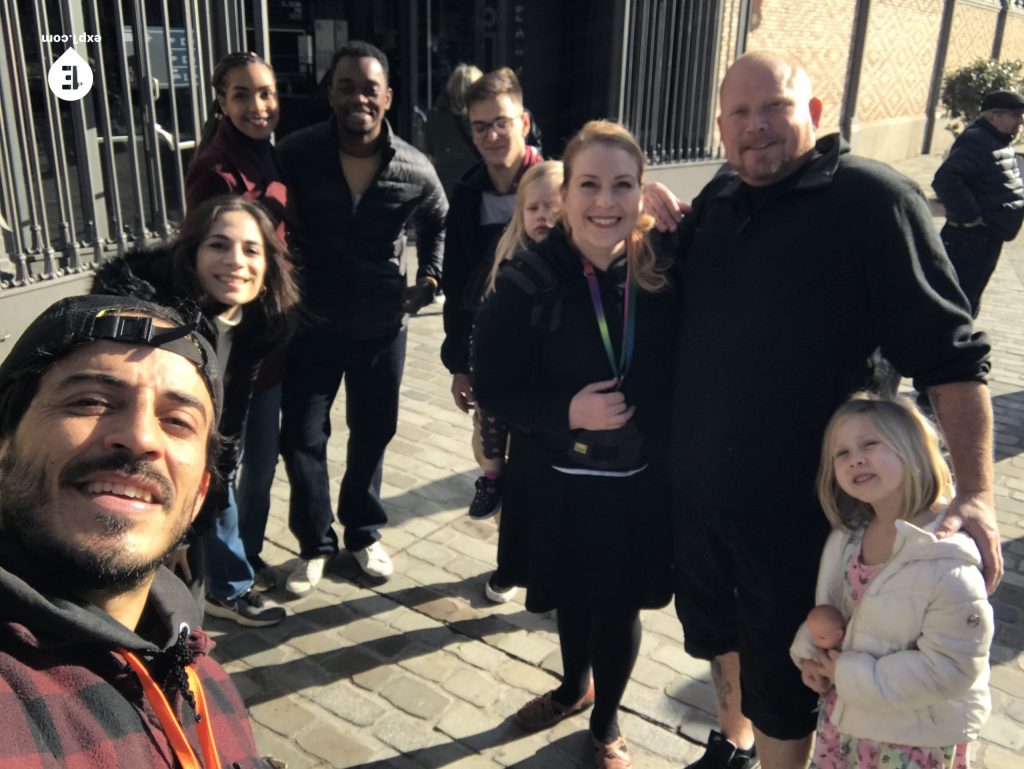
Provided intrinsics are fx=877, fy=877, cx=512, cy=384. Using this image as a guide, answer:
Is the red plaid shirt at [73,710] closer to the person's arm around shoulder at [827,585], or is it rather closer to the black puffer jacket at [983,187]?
the person's arm around shoulder at [827,585]

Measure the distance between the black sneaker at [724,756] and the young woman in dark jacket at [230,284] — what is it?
172 cm

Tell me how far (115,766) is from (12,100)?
4.46 meters

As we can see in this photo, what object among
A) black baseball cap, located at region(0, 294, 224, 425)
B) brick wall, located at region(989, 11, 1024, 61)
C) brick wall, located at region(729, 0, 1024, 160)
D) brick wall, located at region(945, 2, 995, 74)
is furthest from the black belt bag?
brick wall, located at region(989, 11, 1024, 61)

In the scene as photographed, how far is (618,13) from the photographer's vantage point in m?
9.63

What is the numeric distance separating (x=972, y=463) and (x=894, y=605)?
0.39 metres

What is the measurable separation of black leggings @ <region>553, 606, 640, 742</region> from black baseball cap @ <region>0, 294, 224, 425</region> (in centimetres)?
156

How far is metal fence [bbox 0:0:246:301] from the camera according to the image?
15.2ft

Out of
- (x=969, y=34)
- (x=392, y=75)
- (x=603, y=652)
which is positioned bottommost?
(x=603, y=652)

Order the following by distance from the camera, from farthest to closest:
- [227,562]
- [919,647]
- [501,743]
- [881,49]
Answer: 1. [881,49]
2. [227,562]
3. [501,743]
4. [919,647]

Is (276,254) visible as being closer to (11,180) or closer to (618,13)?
(11,180)

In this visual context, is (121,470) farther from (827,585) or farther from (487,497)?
(487,497)

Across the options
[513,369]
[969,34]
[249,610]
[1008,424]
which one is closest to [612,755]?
[513,369]

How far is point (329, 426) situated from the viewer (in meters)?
3.79

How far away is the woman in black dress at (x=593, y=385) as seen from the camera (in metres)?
2.46
